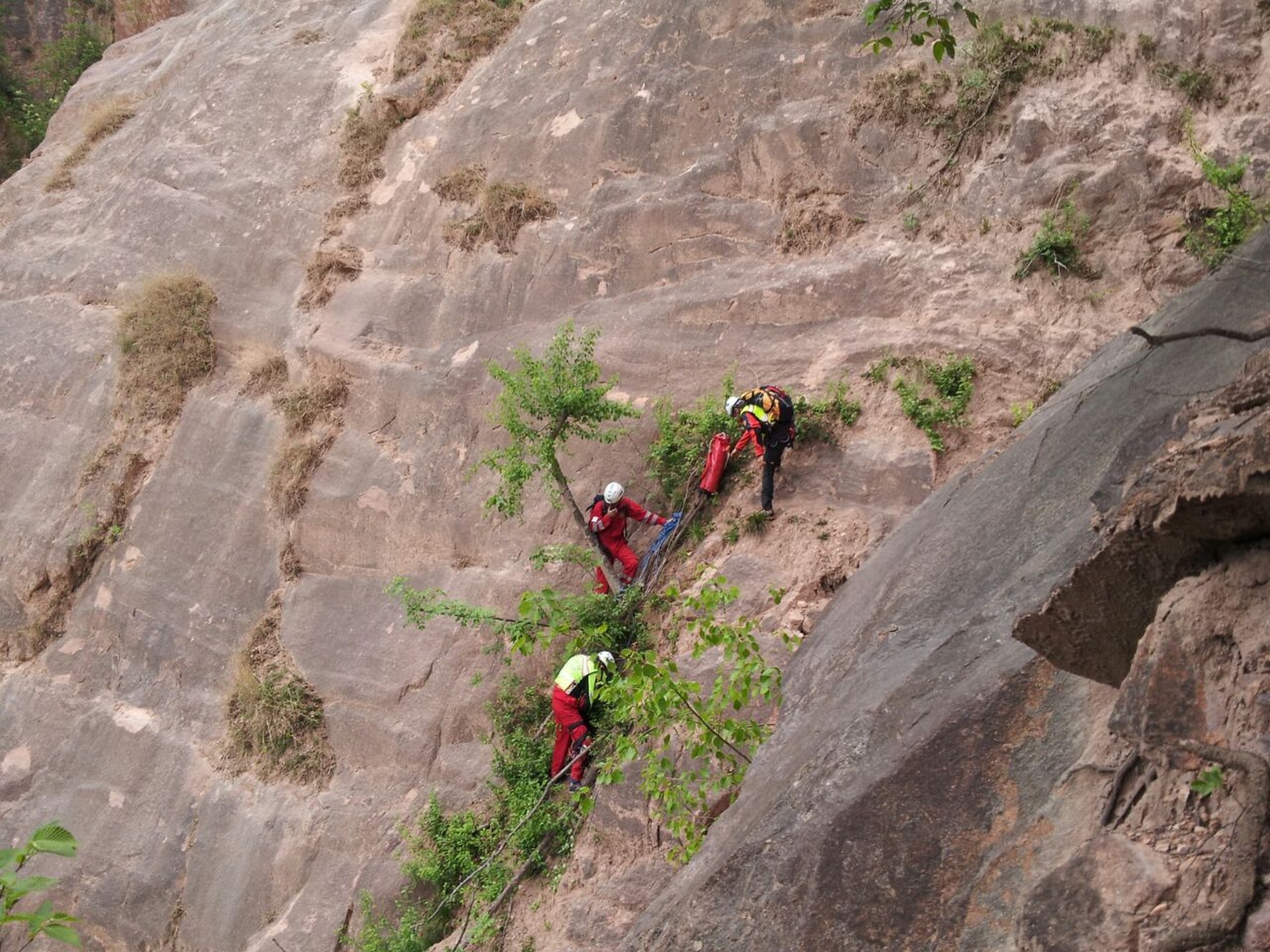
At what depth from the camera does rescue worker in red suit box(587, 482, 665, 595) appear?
9578 millimetres

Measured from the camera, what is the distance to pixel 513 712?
377 inches

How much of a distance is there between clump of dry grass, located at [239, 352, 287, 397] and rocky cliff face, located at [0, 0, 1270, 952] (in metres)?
0.06

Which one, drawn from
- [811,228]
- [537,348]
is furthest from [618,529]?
[811,228]

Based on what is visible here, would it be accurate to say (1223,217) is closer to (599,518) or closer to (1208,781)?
(599,518)

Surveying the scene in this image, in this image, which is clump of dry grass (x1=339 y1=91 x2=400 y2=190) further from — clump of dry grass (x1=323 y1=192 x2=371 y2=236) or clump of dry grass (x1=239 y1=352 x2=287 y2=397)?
clump of dry grass (x1=239 y1=352 x2=287 y2=397)

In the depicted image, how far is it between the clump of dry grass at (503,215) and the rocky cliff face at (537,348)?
15 cm

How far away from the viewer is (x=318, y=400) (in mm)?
12031

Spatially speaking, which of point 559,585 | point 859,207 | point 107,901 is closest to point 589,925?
point 559,585

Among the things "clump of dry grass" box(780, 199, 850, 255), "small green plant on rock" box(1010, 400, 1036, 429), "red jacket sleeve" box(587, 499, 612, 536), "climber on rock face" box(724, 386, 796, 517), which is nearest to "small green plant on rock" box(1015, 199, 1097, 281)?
"small green plant on rock" box(1010, 400, 1036, 429)

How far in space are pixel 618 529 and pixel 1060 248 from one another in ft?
15.1

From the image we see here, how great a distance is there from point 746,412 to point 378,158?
24.0 ft

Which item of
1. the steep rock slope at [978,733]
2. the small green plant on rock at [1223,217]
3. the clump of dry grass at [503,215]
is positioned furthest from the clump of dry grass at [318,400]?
the small green plant on rock at [1223,217]

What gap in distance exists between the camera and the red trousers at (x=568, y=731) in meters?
8.80

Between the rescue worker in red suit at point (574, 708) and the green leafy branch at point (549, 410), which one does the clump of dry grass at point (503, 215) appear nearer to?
the green leafy branch at point (549, 410)
